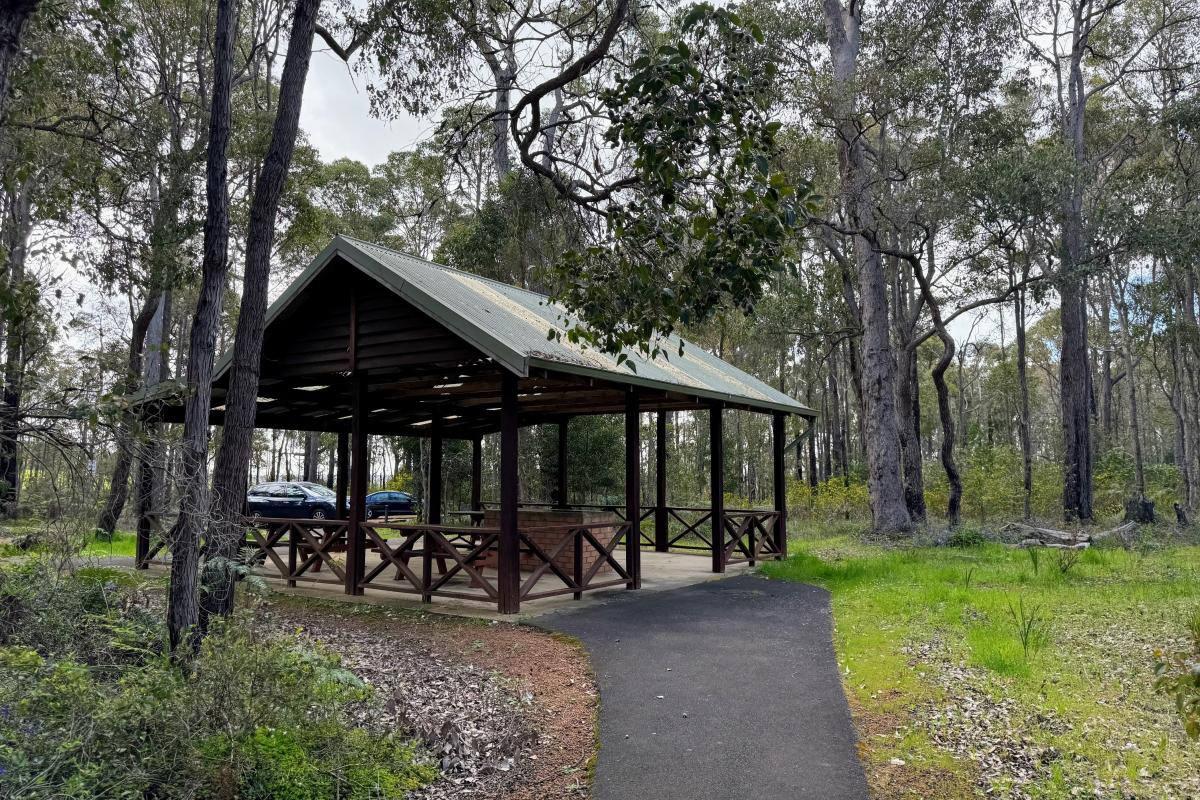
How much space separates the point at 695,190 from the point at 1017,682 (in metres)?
4.37

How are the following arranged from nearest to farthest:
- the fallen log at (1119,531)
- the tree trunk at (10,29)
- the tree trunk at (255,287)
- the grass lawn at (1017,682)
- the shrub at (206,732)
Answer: the shrub at (206,732) → the tree trunk at (10,29) → the grass lawn at (1017,682) → the tree trunk at (255,287) → the fallen log at (1119,531)

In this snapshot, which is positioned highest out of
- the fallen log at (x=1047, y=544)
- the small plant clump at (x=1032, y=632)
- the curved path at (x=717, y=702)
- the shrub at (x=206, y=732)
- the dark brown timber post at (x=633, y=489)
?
the dark brown timber post at (x=633, y=489)

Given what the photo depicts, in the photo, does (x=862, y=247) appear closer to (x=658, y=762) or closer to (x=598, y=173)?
Result: (x=598, y=173)

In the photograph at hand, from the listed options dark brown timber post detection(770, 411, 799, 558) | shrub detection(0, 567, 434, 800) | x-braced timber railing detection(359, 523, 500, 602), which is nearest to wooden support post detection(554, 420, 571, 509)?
dark brown timber post detection(770, 411, 799, 558)

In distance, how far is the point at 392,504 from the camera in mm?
28203

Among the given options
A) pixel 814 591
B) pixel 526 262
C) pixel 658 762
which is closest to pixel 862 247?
pixel 526 262

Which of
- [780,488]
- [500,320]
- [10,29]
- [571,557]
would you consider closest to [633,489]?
[571,557]

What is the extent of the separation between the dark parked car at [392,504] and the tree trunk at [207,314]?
2235 centimetres

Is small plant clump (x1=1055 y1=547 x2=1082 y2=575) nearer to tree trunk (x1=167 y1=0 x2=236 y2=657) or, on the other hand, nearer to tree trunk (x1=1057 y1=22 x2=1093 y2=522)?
tree trunk (x1=1057 y1=22 x2=1093 y2=522)

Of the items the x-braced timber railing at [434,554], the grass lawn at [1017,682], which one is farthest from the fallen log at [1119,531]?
the x-braced timber railing at [434,554]

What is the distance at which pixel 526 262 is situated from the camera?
71.3ft

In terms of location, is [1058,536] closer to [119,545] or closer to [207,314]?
[207,314]

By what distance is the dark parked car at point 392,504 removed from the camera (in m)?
27.9

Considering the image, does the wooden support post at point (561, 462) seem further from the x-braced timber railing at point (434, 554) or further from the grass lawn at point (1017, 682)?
the grass lawn at point (1017, 682)
